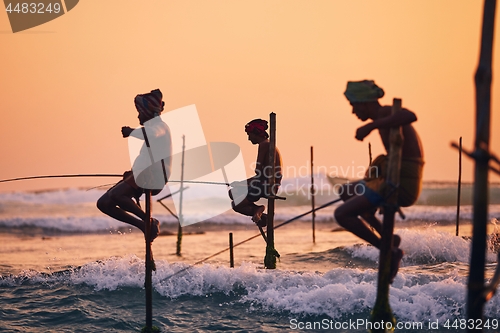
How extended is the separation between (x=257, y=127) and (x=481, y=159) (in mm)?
5076

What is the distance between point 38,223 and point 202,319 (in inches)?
833

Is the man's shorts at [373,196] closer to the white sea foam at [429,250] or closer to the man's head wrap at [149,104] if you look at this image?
the man's head wrap at [149,104]

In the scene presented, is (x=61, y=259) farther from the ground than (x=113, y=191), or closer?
closer

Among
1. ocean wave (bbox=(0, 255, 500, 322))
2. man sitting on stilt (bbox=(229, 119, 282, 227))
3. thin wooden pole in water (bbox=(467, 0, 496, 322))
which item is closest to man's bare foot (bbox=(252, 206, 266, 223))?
man sitting on stilt (bbox=(229, 119, 282, 227))

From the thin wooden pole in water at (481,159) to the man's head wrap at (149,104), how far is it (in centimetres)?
420

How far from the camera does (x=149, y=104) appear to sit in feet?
26.2

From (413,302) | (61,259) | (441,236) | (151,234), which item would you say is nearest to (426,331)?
(413,302)

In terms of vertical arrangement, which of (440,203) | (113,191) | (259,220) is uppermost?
(113,191)

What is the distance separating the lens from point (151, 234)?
7.79 meters

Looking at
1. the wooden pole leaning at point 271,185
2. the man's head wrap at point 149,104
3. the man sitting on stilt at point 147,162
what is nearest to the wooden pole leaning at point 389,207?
the man sitting on stilt at point 147,162

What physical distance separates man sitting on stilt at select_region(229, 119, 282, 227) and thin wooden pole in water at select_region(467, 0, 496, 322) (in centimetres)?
483

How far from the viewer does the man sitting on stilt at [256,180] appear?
966cm

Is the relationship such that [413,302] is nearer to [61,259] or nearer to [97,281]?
[97,281]

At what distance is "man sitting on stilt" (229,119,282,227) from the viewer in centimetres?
966
